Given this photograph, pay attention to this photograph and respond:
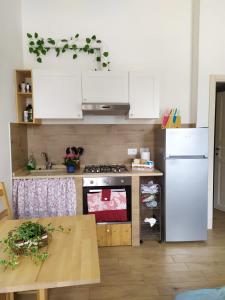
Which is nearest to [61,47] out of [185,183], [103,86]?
[103,86]

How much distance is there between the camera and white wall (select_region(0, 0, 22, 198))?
2406 millimetres

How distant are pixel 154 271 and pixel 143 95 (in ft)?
6.52

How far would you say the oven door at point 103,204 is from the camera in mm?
2697

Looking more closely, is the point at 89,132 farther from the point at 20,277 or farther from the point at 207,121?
the point at 20,277

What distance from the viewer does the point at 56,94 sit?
2768 millimetres

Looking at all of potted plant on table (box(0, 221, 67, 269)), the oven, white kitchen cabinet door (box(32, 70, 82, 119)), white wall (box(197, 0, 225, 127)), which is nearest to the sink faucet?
white kitchen cabinet door (box(32, 70, 82, 119))

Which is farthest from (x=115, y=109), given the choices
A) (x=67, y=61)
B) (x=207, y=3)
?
(x=207, y=3)

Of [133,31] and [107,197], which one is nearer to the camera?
[107,197]

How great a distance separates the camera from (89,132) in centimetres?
321

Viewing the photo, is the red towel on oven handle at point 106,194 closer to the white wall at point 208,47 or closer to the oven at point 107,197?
the oven at point 107,197

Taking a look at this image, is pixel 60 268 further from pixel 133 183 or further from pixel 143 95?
pixel 143 95

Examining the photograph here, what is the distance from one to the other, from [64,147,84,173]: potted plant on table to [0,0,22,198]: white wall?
69cm

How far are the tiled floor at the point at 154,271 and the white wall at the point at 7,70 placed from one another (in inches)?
53.5

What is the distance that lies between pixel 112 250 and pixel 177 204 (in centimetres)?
95
